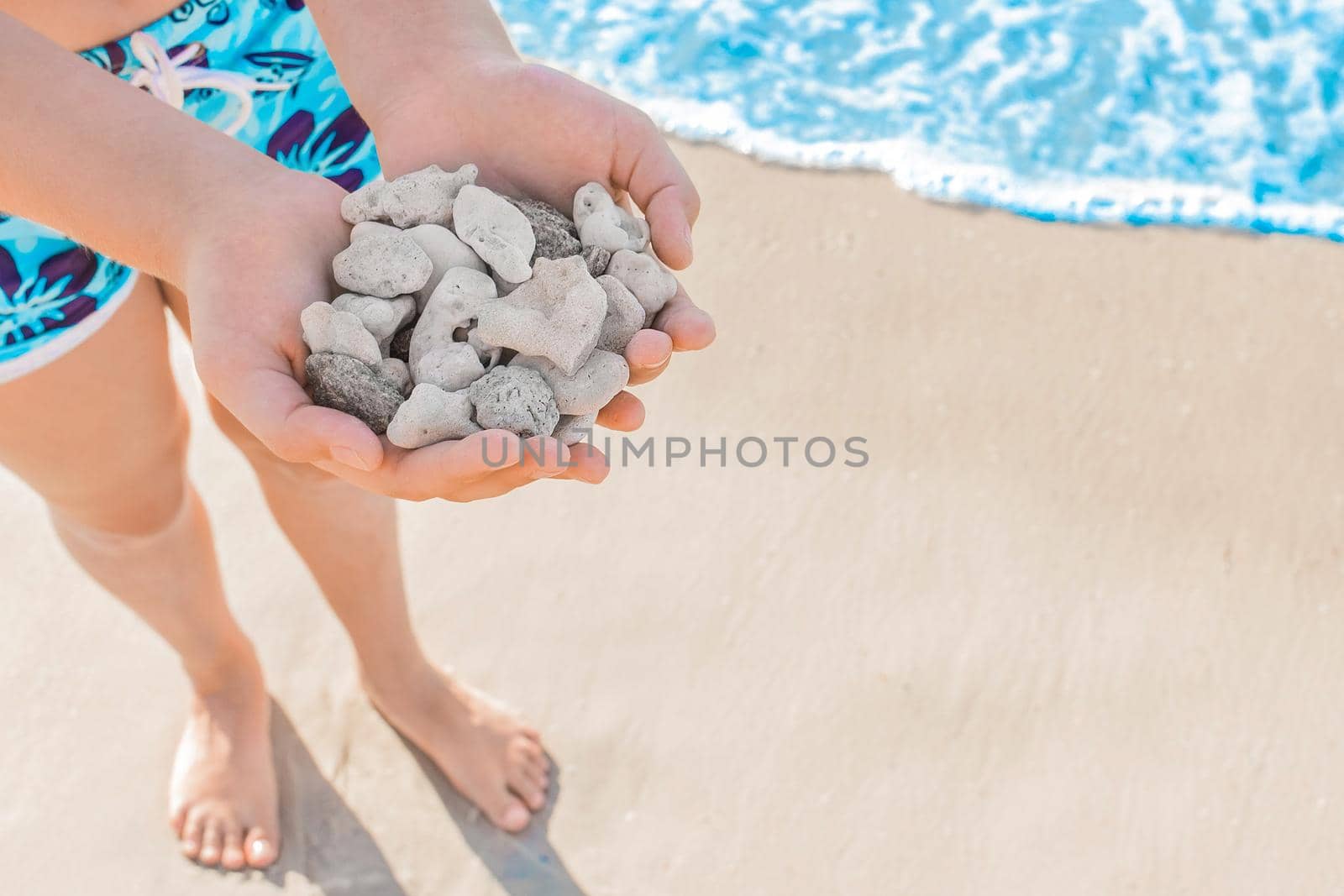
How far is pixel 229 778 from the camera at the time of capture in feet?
6.93

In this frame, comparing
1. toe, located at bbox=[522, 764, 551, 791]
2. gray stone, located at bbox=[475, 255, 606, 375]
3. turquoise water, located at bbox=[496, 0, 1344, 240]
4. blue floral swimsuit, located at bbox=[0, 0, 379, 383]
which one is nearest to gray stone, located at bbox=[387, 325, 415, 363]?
gray stone, located at bbox=[475, 255, 606, 375]

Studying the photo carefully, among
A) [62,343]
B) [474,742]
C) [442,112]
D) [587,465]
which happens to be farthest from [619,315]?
[474,742]

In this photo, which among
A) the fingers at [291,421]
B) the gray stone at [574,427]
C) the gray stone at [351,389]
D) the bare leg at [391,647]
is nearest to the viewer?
the fingers at [291,421]

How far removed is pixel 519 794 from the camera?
2.12 meters

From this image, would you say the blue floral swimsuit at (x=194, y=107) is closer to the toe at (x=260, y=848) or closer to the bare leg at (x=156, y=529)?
the bare leg at (x=156, y=529)

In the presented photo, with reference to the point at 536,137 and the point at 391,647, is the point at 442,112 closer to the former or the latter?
the point at 536,137

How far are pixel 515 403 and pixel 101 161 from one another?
542 mm

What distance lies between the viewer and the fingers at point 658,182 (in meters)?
1.59

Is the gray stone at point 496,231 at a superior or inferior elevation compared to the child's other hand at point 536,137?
inferior

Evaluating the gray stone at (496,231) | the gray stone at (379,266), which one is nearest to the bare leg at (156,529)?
the gray stone at (379,266)

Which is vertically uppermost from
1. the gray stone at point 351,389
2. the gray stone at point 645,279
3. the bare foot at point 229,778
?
the gray stone at point 645,279

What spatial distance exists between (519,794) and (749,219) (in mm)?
1660

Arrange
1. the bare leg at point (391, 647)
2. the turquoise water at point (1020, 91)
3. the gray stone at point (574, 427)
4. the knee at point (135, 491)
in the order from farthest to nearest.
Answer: the turquoise water at point (1020, 91) < the bare leg at point (391, 647) < the knee at point (135, 491) < the gray stone at point (574, 427)

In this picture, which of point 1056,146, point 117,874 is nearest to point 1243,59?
point 1056,146
